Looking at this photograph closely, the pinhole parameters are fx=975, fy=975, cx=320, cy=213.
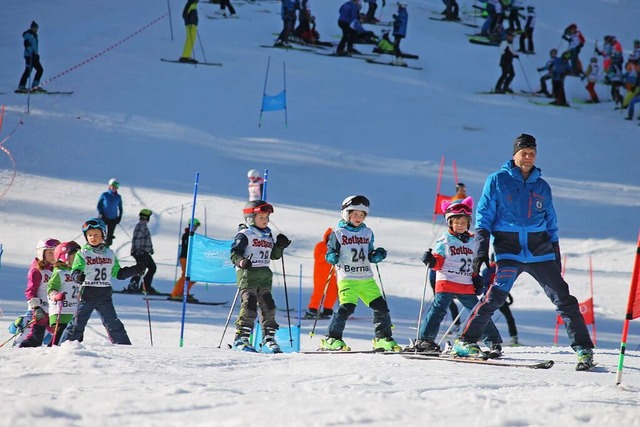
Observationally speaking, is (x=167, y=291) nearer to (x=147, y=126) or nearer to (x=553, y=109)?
(x=147, y=126)

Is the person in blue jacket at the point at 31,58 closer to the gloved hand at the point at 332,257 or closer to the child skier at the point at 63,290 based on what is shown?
the child skier at the point at 63,290

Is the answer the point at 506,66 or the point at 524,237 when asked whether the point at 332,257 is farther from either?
the point at 506,66

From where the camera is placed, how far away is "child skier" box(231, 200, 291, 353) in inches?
349

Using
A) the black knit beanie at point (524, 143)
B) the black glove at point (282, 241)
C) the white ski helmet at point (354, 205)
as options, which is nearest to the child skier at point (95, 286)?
the black glove at point (282, 241)

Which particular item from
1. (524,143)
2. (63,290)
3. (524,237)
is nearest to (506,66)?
(63,290)

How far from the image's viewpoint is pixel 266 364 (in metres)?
6.67

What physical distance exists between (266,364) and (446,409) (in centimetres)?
190

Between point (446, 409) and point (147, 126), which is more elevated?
point (147, 126)

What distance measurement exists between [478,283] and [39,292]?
423 centimetres

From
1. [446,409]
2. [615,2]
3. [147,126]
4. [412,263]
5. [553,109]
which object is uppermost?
[615,2]

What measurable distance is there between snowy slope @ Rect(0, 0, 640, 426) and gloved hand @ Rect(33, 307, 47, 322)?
3.25 feet

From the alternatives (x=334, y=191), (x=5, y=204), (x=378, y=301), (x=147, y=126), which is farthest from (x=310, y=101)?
(x=378, y=301)

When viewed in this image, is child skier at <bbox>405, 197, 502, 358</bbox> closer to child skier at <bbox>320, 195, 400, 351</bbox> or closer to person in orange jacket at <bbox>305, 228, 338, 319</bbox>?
child skier at <bbox>320, 195, 400, 351</bbox>

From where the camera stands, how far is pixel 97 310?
8742 millimetres
